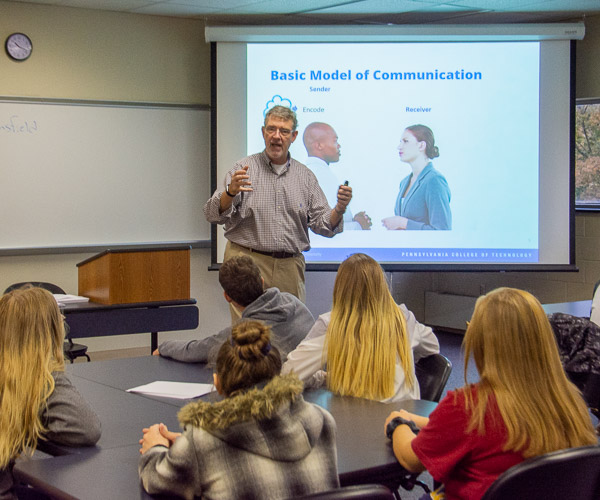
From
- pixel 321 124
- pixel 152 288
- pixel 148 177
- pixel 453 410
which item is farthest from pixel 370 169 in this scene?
pixel 453 410

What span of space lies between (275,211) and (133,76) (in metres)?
2.31

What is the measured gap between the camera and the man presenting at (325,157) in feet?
19.5

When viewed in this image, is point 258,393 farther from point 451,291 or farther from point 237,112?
point 451,291

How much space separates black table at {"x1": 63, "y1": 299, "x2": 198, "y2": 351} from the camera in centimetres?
400

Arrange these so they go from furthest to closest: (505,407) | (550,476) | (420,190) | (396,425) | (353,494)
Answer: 1. (420,190)
2. (396,425)
3. (505,407)
4. (550,476)
5. (353,494)

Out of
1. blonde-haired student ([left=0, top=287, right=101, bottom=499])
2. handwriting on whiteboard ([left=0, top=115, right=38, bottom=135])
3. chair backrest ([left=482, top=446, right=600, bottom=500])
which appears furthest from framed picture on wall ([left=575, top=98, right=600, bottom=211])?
blonde-haired student ([left=0, top=287, right=101, bottom=499])

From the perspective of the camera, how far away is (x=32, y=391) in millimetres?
2008

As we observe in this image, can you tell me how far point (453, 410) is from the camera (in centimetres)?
175

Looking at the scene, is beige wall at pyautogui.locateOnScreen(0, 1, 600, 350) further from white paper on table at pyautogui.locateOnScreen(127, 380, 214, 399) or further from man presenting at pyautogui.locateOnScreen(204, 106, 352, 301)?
white paper on table at pyautogui.locateOnScreen(127, 380, 214, 399)

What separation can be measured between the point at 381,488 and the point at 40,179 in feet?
16.0

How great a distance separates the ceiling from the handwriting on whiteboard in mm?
846

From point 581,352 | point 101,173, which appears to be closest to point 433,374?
point 581,352

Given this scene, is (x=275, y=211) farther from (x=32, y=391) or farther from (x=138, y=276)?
(x=32, y=391)

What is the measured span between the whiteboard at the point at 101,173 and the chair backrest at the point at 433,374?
3757mm
